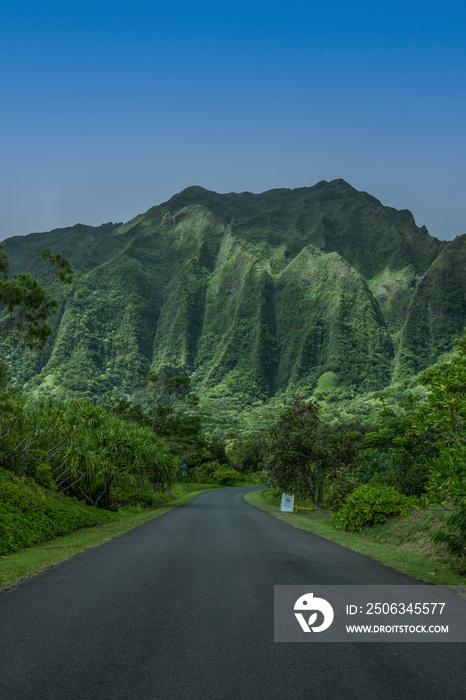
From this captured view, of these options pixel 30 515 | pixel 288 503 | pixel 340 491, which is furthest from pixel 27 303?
pixel 288 503

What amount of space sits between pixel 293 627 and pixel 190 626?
1.40 meters

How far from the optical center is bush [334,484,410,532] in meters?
18.5

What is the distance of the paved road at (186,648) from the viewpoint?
439 cm

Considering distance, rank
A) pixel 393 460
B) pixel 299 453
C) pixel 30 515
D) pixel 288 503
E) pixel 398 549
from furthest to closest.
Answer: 1. pixel 288 503
2. pixel 299 453
3. pixel 393 460
4. pixel 30 515
5. pixel 398 549

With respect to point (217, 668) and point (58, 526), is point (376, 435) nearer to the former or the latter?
point (58, 526)

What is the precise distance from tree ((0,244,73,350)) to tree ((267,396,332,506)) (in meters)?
17.1

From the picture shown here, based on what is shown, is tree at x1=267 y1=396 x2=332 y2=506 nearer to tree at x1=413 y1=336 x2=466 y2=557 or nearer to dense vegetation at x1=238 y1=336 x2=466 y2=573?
dense vegetation at x1=238 y1=336 x2=466 y2=573

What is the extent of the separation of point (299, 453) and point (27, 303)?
1941cm

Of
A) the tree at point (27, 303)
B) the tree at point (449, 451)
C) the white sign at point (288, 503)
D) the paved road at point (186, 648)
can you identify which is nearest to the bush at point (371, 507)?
the tree at point (449, 451)

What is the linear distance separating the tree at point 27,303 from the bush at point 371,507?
53.0 ft

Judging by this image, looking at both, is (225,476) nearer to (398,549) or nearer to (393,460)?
(393,460)

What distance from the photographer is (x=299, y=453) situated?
3123cm

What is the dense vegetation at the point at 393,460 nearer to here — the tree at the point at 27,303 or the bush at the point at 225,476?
the tree at the point at 27,303

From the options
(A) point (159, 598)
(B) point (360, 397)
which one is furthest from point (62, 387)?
(A) point (159, 598)
